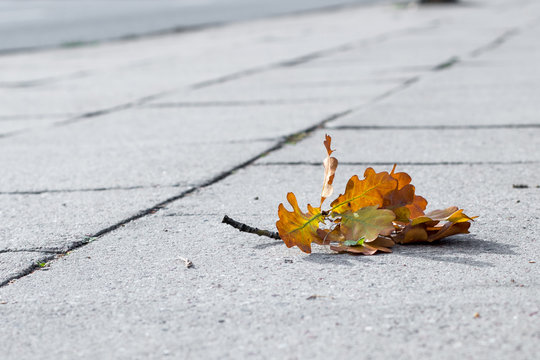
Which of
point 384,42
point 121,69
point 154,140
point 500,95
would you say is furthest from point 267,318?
point 384,42

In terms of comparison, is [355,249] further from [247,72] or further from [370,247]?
[247,72]

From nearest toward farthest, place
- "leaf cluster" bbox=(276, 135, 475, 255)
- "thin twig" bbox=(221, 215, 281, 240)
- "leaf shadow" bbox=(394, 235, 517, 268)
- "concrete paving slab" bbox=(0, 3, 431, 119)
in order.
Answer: "leaf shadow" bbox=(394, 235, 517, 268) < "leaf cluster" bbox=(276, 135, 475, 255) < "thin twig" bbox=(221, 215, 281, 240) < "concrete paving slab" bbox=(0, 3, 431, 119)

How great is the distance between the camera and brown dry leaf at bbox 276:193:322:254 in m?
2.56

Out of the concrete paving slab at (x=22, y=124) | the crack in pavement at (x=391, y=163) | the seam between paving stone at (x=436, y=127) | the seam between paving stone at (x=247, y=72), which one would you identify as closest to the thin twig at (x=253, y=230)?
the crack in pavement at (x=391, y=163)

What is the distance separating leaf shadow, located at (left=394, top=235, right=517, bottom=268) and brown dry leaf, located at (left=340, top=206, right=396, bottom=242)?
0.33 ft

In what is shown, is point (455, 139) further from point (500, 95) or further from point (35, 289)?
point (35, 289)

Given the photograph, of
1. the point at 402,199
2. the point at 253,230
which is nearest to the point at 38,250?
the point at 253,230

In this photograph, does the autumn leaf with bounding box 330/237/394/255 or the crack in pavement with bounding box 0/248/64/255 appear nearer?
the autumn leaf with bounding box 330/237/394/255

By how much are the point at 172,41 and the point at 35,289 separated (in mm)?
12124

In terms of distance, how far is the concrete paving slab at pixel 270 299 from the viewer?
1910 millimetres

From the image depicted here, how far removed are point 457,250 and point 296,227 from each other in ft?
1.67

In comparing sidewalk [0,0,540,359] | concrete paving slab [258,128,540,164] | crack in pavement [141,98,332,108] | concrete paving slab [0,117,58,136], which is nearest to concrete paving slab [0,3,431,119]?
sidewalk [0,0,540,359]

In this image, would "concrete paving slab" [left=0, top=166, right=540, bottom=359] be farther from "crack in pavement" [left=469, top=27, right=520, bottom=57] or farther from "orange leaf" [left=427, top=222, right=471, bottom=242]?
"crack in pavement" [left=469, top=27, right=520, bottom=57]

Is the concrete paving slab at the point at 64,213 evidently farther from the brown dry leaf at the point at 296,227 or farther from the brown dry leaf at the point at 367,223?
the brown dry leaf at the point at 367,223
